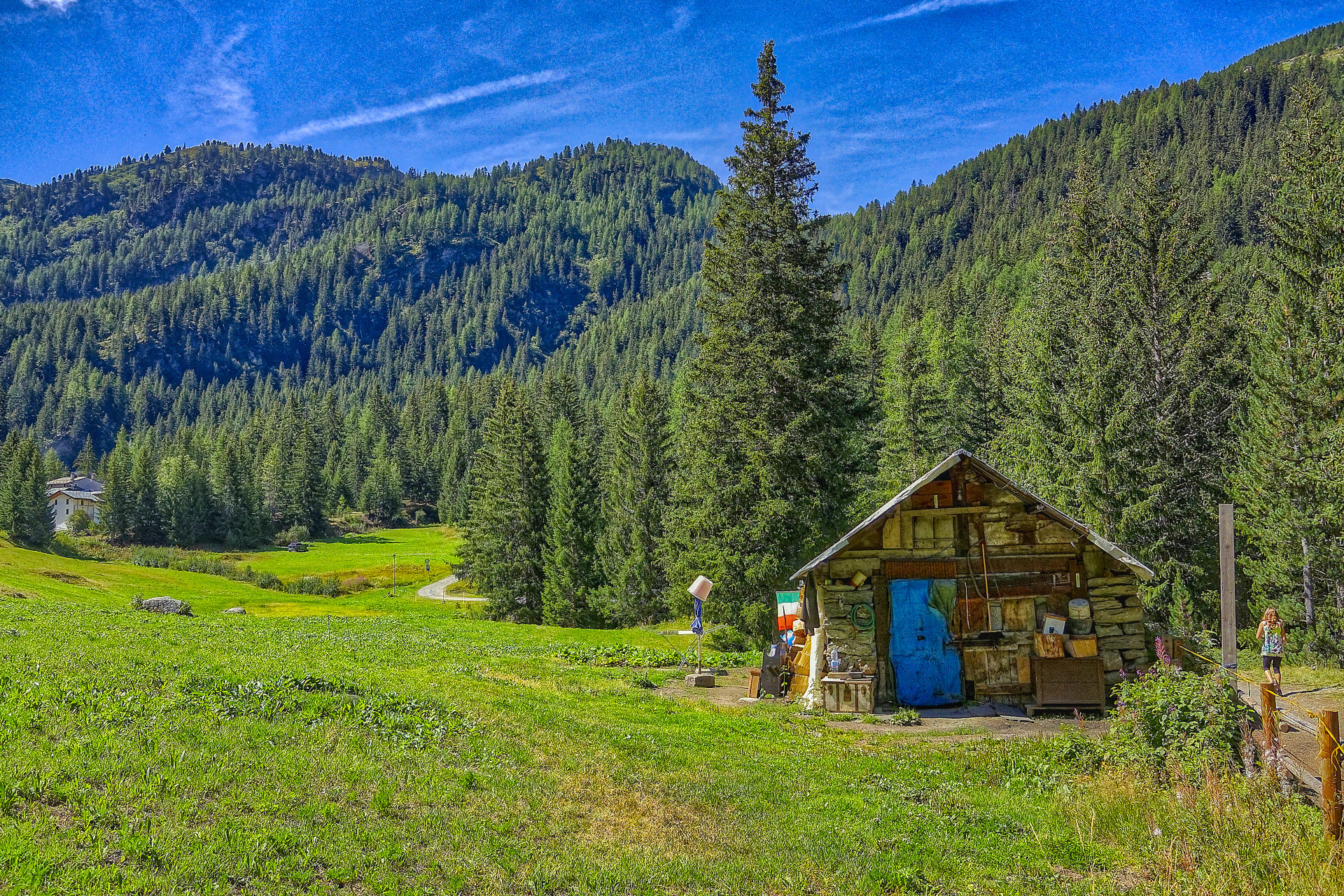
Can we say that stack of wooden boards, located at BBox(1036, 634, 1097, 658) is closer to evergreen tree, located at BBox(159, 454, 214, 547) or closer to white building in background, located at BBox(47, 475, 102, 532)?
evergreen tree, located at BBox(159, 454, 214, 547)

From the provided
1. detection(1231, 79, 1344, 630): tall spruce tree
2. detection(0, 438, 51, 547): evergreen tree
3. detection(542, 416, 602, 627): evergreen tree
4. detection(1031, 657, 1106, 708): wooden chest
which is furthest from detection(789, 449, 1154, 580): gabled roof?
detection(0, 438, 51, 547): evergreen tree

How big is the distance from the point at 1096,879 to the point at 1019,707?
1138cm

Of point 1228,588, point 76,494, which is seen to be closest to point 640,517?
point 1228,588

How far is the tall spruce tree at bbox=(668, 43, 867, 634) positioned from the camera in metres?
30.9

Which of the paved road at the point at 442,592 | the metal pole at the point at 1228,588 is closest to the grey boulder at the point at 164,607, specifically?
the paved road at the point at 442,592

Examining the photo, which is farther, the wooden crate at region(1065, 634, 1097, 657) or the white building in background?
the white building in background

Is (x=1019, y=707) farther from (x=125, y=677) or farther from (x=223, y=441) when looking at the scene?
(x=223, y=441)

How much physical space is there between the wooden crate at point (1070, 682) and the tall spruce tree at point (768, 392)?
39.7 ft

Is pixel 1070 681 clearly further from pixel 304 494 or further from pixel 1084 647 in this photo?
pixel 304 494

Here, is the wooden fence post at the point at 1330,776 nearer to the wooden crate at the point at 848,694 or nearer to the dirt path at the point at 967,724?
the dirt path at the point at 967,724

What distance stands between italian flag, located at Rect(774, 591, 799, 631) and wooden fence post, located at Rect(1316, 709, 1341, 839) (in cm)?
1602

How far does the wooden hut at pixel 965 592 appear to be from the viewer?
19.7 m

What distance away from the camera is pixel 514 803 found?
34.0ft

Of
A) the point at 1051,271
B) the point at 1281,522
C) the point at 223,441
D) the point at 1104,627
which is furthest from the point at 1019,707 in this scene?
the point at 223,441
